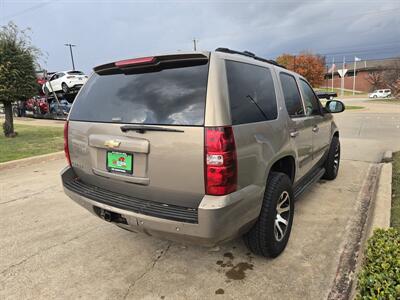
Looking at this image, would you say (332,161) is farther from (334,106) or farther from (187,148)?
(187,148)

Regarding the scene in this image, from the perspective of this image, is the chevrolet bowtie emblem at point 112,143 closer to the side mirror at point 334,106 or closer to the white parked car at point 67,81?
the side mirror at point 334,106

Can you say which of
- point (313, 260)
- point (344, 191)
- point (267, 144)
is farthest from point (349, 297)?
point (344, 191)

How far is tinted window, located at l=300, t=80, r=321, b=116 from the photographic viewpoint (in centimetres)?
398

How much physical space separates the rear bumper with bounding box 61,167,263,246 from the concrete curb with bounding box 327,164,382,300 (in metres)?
0.92

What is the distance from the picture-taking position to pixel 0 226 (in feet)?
12.7

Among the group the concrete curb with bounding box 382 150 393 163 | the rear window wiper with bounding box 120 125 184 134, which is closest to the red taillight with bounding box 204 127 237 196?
the rear window wiper with bounding box 120 125 184 134

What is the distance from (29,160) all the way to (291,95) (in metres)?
6.50

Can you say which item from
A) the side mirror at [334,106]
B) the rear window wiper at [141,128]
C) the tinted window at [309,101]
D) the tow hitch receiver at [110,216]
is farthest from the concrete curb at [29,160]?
the side mirror at [334,106]

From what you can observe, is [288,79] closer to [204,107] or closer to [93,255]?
[204,107]

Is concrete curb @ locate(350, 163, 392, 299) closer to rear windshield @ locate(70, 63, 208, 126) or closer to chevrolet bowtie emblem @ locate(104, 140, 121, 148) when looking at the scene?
rear windshield @ locate(70, 63, 208, 126)

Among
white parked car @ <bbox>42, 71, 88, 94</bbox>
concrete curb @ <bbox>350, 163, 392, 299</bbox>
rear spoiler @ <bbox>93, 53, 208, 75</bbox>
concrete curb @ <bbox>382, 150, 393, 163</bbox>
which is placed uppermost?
white parked car @ <bbox>42, 71, 88, 94</bbox>

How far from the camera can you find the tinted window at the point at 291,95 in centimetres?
334

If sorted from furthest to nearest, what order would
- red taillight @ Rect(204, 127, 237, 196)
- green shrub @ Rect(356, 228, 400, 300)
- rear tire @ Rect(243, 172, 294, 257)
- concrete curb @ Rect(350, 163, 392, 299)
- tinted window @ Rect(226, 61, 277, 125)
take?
1. concrete curb @ Rect(350, 163, 392, 299)
2. rear tire @ Rect(243, 172, 294, 257)
3. tinted window @ Rect(226, 61, 277, 125)
4. red taillight @ Rect(204, 127, 237, 196)
5. green shrub @ Rect(356, 228, 400, 300)

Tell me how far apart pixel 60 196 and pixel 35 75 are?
7651mm
